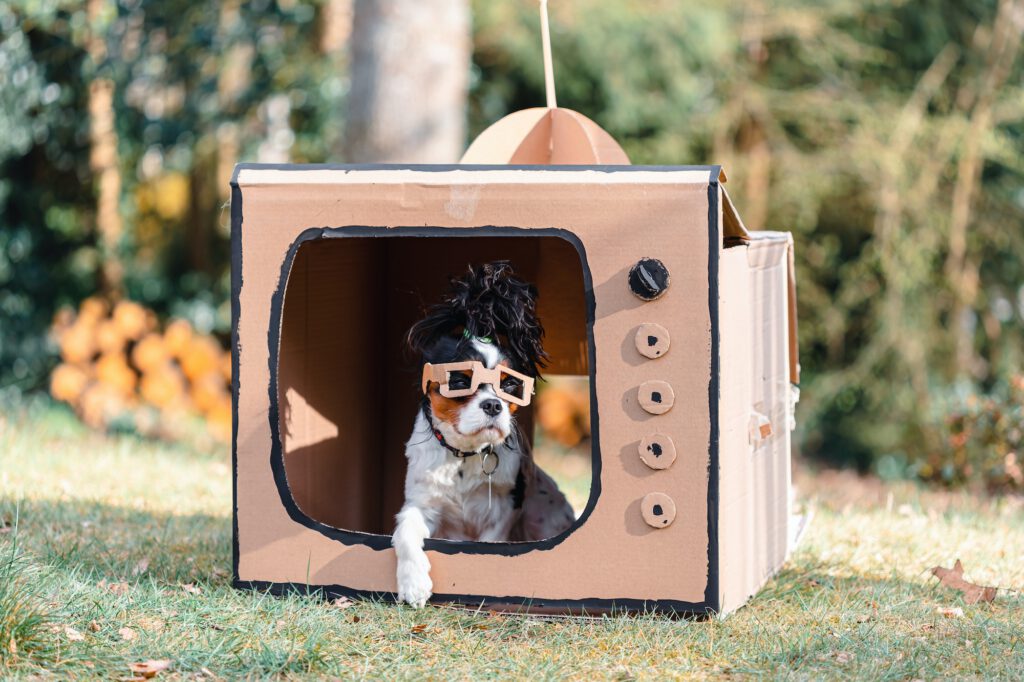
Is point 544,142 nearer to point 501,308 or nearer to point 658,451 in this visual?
point 501,308

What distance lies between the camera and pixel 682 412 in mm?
3158

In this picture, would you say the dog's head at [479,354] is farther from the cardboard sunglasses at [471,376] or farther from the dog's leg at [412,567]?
the dog's leg at [412,567]

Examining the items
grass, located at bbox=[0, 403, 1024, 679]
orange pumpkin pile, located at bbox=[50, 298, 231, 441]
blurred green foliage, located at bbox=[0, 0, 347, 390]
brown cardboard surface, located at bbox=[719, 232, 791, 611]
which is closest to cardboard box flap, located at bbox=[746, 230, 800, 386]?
brown cardboard surface, located at bbox=[719, 232, 791, 611]

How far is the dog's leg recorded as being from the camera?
329 cm

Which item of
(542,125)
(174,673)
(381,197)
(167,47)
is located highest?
(167,47)

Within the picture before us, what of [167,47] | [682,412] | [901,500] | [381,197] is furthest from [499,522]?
[167,47]

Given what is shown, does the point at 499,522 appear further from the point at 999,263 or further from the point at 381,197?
the point at 999,263

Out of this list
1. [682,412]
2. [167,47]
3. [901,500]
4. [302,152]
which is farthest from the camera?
[302,152]

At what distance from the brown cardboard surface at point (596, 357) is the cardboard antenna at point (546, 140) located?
920 millimetres

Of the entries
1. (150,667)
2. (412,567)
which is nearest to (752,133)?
(412,567)

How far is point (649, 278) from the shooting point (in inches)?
123

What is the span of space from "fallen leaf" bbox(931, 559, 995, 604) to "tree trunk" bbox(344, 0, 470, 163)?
3656 mm

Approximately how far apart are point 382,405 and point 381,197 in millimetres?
1804

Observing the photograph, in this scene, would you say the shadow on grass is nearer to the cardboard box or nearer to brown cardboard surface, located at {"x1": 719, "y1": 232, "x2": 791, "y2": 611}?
the cardboard box
